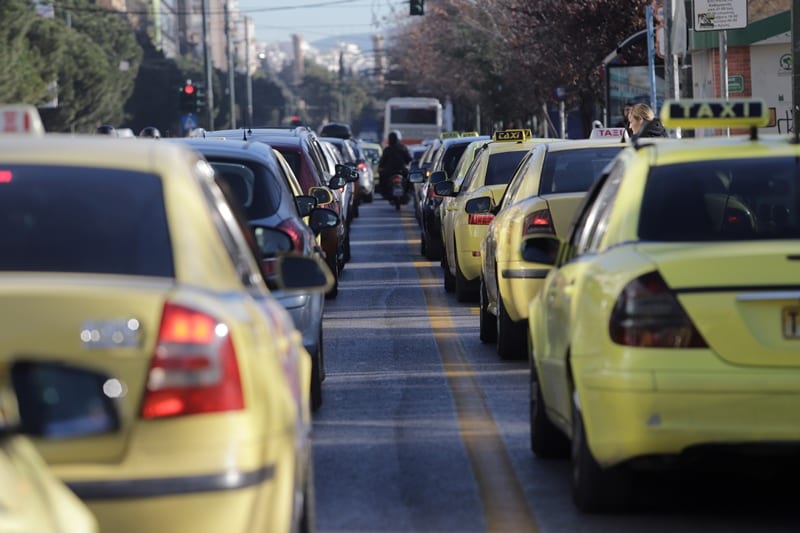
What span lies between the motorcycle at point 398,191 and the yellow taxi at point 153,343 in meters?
37.6

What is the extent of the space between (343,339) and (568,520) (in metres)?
7.75

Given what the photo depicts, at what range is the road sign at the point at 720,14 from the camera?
19188mm

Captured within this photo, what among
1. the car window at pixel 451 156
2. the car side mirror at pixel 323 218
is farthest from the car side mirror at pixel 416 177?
the car side mirror at pixel 323 218

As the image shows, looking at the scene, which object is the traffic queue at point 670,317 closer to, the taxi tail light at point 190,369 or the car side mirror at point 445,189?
the taxi tail light at point 190,369

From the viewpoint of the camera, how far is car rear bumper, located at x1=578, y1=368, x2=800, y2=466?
679 cm

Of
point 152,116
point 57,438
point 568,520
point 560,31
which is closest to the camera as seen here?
point 57,438

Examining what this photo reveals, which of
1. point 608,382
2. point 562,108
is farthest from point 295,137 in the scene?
point 562,108

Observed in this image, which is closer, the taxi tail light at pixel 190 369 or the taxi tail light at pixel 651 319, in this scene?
the taxi tail light at pixel 190 369

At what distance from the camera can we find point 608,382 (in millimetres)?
6930

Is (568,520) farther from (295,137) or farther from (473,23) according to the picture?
(473,23)

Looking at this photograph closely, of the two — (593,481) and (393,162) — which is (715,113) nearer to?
(593,481)

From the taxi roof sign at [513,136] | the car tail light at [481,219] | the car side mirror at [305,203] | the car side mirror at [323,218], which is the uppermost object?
the taxi roof sign at [513,136]

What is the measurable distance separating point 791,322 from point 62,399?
3269 mm

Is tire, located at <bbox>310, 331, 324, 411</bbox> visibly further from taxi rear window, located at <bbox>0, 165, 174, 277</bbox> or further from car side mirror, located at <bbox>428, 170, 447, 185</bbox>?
car side mirror, located at <bbox>428, 170, 447, 185</bbox>
